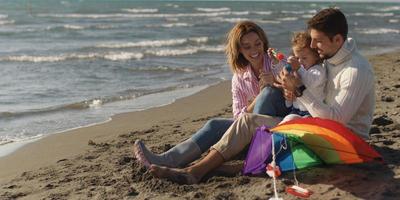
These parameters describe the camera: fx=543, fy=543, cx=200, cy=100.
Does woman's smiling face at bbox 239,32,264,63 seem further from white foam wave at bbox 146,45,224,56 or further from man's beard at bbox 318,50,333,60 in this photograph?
white foam wave at bbox 146,45,224,56

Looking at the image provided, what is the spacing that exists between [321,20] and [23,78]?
8965 millimetres

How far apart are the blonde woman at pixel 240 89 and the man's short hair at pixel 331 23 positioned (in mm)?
716

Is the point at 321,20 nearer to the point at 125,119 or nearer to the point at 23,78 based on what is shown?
the point at 125,119

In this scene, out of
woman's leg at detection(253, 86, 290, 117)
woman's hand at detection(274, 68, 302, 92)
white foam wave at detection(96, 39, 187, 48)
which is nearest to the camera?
woman's hand at detection(274, 68, 302, 92)

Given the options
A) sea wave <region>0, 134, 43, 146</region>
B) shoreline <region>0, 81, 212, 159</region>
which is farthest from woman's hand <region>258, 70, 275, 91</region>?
sea wave <region>0, 134, 43, 146</region>

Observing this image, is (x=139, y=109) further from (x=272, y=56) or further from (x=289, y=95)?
(x=289, y=95)

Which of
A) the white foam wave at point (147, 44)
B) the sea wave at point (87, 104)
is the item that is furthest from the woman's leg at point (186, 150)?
the white foam wave at point (147, 44)

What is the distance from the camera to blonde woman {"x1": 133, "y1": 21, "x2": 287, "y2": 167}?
442cm

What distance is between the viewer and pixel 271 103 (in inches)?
174

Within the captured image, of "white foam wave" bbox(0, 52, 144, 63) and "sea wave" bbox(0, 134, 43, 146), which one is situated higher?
"white foam wave" bbox(0, 52, 144, 63)

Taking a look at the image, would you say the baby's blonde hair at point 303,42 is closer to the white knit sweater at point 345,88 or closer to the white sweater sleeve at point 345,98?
the white knit sweater at point 345,88

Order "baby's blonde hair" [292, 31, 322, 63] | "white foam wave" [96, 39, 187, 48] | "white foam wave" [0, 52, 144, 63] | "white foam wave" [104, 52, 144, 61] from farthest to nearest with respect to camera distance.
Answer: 1. "white foam wave" [96, 39, 187, 48]
2. "white foam wave" [104, 52, 144, 61]
3. "white foam wave" [0, 52, 144, 63]
4. "baby's blonde hair" [292, 31, 322, 63]

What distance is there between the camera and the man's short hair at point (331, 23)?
3807mm

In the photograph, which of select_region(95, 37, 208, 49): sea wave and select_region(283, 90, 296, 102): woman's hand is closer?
select_region(283, 90, 296, 102): woman's hand
